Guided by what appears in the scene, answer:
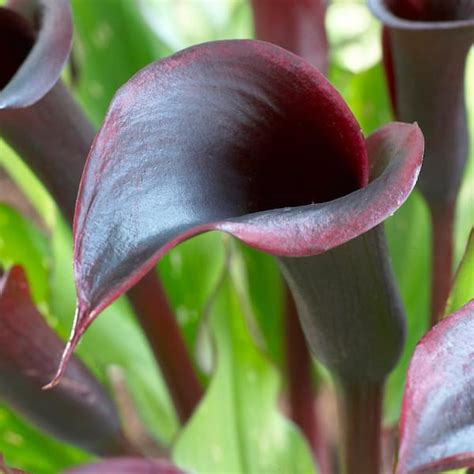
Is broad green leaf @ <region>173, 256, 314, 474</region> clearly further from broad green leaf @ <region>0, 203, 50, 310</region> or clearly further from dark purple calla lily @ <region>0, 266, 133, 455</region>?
broad green leaf @ <region>0, 203, 50, 310</region>

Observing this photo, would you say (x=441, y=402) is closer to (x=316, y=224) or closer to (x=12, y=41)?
(x=316, y=224)

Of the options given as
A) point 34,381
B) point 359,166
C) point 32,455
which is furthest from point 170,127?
point 32,455

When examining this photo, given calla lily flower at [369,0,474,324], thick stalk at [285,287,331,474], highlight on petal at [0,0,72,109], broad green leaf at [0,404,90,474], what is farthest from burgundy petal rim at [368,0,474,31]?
broad green leaf at [0,404,90,474]

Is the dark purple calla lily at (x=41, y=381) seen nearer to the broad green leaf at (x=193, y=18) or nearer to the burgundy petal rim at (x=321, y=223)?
the burgundy petal rim at (x=321, y=223)

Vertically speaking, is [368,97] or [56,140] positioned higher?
[56,140]

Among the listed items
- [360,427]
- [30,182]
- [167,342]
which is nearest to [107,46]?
[30,182]

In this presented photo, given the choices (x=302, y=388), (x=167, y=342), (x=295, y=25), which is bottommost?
(x=302, y=388)
